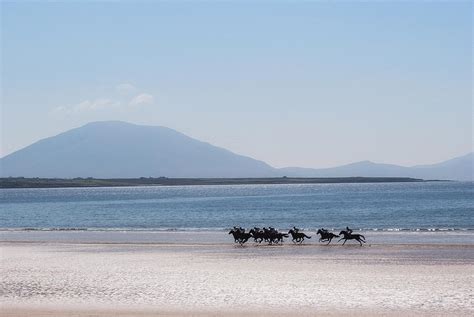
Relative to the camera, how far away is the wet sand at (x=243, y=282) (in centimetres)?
1672

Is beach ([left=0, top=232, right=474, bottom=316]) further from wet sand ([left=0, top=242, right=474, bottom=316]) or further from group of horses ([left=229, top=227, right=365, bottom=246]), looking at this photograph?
group of horses ([left=229, top=227, right=365, bottom=246])

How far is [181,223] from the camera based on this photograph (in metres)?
57.9

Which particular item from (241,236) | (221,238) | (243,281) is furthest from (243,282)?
(221,238)

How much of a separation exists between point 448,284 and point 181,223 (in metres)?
39.9

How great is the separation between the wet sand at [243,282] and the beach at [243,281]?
0.03 metres

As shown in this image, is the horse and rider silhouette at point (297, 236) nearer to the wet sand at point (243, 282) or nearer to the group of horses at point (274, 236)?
the group of horses at point (274, 236)

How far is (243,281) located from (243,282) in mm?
219

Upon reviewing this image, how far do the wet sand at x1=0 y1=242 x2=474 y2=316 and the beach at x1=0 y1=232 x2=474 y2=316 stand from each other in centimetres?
3

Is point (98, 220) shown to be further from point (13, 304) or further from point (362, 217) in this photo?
point (13, 304)

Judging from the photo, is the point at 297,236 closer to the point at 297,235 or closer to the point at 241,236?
the point at 297,235

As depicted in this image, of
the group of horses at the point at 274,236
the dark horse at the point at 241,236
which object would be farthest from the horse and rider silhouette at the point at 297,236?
the dark horse at the point at 241,236

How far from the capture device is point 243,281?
68.3 feet

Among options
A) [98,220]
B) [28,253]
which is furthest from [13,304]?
[98,220]

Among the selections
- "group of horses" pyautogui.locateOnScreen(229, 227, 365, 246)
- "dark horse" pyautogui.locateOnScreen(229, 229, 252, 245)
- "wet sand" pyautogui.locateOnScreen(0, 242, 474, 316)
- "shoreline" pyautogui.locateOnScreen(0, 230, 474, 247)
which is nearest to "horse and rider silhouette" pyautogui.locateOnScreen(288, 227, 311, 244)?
"group of horses" pyautogui.locateOnScreen(229, 227, 365, 246)
